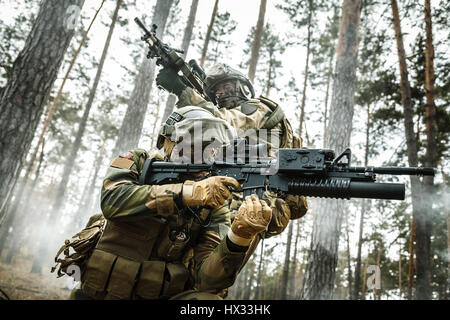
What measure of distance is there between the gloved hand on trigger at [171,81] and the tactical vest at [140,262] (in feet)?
6.90

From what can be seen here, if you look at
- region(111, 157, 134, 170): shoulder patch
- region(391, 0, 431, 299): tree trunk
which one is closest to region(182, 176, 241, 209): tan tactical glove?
region(111, 157, 134, 170): shoulder patch

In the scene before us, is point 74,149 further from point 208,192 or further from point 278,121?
point 208,192

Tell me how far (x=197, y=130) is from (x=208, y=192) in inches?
26.6

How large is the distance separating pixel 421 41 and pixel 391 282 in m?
20.7

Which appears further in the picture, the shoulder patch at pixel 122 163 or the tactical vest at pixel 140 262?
the shoulder patch at pixel 122 163

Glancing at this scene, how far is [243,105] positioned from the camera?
449 centimetres

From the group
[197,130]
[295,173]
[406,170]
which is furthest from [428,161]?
[197,130]

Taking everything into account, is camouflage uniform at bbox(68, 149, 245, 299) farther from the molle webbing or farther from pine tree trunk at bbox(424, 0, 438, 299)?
pine tree trunk at bbox(424, 0, 438, 299)

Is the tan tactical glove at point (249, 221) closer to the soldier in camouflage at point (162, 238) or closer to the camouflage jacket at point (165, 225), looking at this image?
the soldier in camouflage at point (162, 238)

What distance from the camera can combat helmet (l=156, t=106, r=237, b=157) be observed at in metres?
2.89

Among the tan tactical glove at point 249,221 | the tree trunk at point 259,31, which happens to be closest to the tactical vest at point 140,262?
the tan tactical glove at point 249,221

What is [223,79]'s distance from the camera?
479 centimetres

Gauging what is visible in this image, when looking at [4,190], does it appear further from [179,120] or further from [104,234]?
[179,120]

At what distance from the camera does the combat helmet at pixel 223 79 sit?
4754mm
